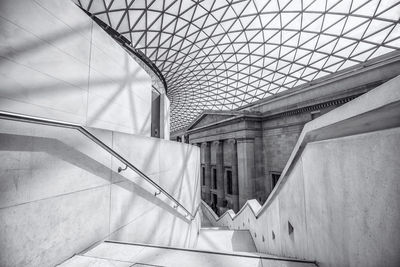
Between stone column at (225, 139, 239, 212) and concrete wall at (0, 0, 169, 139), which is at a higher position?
concrete wall at (0, 0, 169, 139)

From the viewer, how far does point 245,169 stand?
59.3 ft

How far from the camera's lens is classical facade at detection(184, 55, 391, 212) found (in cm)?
1317

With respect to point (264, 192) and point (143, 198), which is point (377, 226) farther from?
point (264, 192)

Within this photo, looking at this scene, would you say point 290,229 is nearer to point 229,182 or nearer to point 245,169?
point 245,169

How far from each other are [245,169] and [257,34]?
15.7 meters

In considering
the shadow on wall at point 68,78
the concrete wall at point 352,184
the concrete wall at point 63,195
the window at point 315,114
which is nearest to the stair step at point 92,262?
the concrete wall at point 63,195

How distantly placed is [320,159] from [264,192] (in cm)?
1686

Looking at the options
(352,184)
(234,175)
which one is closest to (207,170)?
(234,175)

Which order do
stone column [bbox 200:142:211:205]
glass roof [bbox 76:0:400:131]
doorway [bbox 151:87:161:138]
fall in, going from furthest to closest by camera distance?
stone column [bbox 200:142:211:205], glass roof [bbox 76:0:400:131], doorway [bbox 151:87:161:138]

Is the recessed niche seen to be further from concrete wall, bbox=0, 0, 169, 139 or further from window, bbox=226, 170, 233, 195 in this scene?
window, bbox=226, 170, 233, 195

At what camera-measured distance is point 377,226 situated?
60.4 inches

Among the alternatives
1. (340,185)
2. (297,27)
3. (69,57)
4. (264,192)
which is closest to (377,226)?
(340,185)

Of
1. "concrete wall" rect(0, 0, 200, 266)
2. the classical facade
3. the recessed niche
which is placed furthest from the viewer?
the classical facade

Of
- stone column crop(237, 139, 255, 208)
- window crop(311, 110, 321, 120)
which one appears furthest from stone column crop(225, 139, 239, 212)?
window crop(311, 110, 321, 120)
